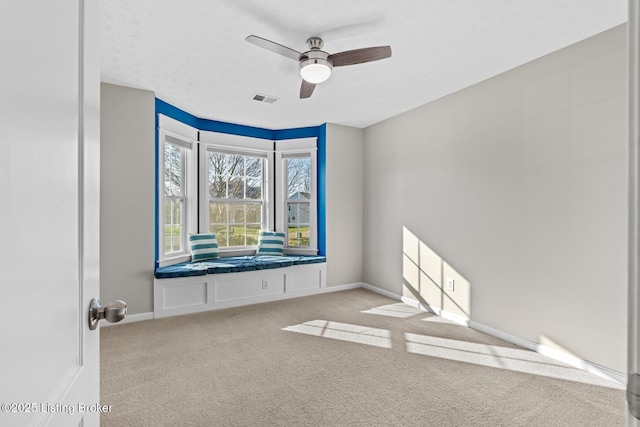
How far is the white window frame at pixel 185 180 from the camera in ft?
12.9

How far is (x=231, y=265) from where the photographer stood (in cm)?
419

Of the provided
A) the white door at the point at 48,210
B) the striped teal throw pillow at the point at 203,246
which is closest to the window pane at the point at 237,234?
the striped teal throw pillow at the point at 203,246

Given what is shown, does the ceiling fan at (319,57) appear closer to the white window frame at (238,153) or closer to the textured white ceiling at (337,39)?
the textured white ceiling at (337,39)

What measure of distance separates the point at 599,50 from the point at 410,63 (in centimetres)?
148

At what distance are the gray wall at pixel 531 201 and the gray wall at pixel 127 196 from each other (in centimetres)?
338

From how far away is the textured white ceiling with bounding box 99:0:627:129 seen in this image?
2.25 meters

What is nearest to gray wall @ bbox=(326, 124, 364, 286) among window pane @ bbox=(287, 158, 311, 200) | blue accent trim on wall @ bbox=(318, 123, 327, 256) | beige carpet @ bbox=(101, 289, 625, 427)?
blue accent trim on wall @ bbox=(318, 123, 327, 256)

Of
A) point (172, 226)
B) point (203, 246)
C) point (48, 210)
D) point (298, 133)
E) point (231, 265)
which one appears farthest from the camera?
point (298, 133)

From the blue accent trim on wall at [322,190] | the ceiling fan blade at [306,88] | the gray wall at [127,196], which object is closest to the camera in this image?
the ceiling fan blade at [306,88]

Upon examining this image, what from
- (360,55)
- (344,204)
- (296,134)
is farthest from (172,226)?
(360,55)

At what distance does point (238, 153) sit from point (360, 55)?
10.2 ft

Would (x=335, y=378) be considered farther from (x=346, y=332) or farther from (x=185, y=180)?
(x=185, y=180)

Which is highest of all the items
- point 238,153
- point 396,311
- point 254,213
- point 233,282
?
point 238,153

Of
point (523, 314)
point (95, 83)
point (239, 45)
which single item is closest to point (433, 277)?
point (523, 314)
